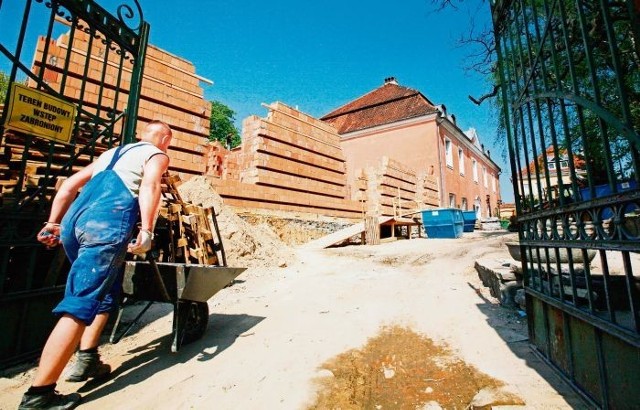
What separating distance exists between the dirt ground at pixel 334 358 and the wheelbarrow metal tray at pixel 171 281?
56cm

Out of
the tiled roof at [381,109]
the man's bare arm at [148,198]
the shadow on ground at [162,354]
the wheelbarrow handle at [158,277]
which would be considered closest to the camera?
the man's bare arm at [148,198]

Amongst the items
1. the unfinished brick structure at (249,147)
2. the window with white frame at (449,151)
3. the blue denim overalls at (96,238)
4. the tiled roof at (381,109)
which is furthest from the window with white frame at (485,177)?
the blue denim overalls at (96,238)

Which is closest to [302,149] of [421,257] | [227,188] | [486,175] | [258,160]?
[258,160]

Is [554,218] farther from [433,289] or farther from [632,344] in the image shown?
[433,289]

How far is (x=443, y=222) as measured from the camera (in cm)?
1287

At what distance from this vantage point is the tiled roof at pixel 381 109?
66.2ft

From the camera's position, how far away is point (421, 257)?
25.8 ft

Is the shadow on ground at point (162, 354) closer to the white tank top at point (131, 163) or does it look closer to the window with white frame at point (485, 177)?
the white tank top at point (131, 163)

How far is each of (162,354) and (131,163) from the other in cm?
170

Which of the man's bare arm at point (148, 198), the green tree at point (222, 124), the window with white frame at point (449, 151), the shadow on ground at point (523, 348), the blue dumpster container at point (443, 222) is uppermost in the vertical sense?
the green tree at point (222, 124)

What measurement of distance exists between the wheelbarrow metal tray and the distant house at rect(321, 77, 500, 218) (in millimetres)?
14024

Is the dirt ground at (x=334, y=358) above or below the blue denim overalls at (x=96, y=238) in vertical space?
below

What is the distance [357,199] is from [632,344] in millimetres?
12079

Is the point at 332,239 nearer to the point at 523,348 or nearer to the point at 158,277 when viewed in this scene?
the point at 523,348
